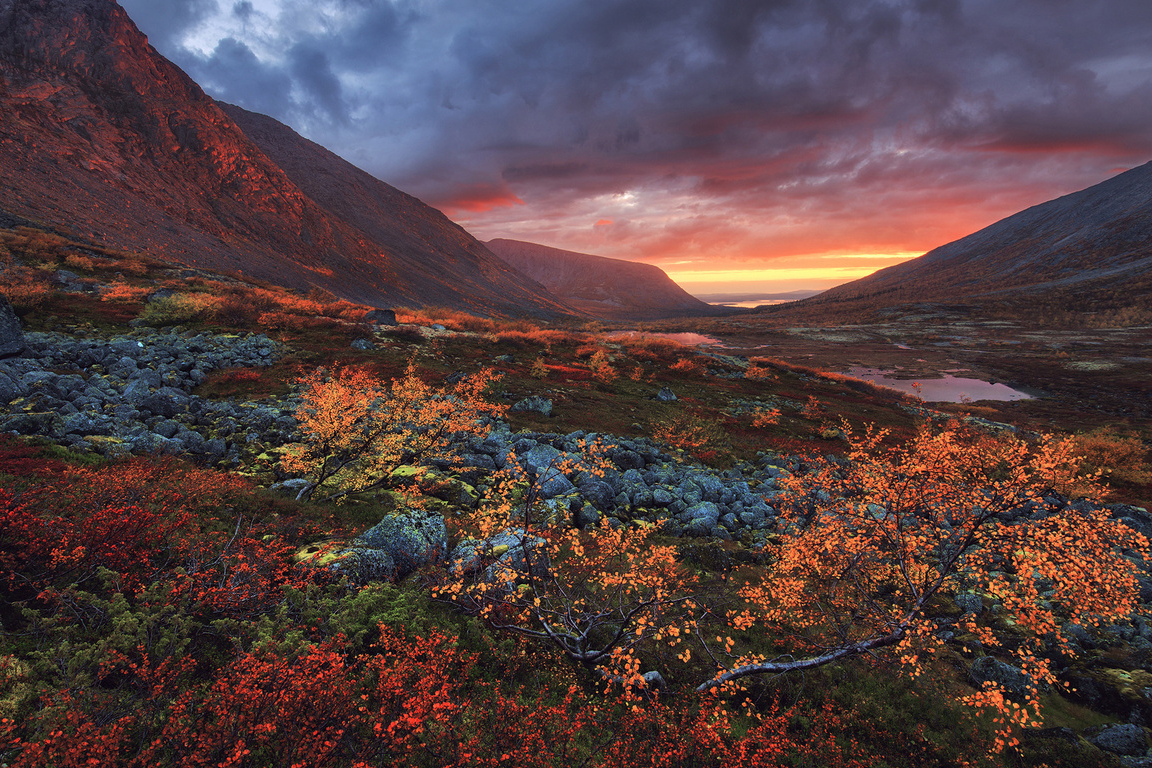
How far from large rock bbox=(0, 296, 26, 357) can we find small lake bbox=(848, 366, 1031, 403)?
70530 mm

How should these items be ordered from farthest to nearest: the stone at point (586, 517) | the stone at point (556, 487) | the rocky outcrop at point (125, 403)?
1. the stone at point (556, 487)
2. the stone at point (586, 517)
3. the rocky outcrop at point (125, 403)

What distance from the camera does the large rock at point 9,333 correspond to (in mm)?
15357

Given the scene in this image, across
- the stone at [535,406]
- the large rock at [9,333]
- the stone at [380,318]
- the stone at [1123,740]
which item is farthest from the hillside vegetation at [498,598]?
the stone at [380,318]

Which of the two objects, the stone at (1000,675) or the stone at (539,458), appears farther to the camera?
the stone at (539,458)

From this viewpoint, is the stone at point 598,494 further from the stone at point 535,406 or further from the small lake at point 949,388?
the small lake at point 949,388

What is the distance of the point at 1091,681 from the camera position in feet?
28.6

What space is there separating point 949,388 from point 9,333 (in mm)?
84324

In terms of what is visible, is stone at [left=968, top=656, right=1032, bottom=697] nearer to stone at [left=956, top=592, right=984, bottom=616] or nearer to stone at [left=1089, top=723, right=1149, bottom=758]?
stone at [left=1089, top=723, right=1149, bottom=758]

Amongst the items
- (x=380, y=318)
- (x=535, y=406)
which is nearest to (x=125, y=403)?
(x=535, y=406)

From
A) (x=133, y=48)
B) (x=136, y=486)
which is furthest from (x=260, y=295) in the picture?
(x=133, y=48)

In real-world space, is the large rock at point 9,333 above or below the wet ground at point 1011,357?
above

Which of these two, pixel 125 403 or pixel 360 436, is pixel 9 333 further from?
pixel 360 436

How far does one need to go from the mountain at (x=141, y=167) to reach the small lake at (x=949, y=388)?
98397 mm

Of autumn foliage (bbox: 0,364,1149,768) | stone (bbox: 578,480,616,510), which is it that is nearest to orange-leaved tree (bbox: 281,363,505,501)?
autumn foliage (bbox: 0,364,1149,768)
